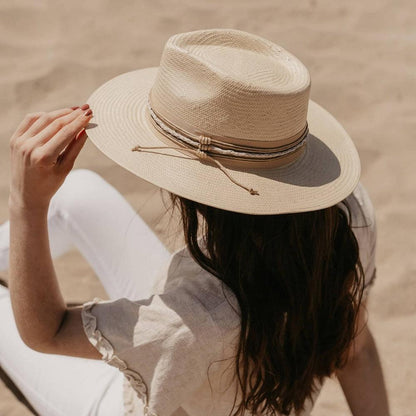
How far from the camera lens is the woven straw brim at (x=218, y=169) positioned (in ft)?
3.48

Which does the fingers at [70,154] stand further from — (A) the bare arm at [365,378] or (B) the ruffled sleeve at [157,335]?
(A) the bare arm at [365,378]

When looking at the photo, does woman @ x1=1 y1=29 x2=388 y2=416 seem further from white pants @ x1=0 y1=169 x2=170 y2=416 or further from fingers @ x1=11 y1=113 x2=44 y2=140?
white pants @ x1=0 y1=169 x2=170 y2=416

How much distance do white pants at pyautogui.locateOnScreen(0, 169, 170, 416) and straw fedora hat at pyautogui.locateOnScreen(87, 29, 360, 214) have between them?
63cm

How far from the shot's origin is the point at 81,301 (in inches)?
89.2

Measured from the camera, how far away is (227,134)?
1106 mm

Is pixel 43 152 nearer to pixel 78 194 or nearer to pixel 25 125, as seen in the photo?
pixel 25 125

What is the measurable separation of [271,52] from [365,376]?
82cm

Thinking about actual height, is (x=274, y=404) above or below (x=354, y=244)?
below

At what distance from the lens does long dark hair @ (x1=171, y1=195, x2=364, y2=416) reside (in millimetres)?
1106

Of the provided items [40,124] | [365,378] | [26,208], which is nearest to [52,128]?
[40,124]

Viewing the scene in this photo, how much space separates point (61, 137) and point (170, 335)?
0.39 m

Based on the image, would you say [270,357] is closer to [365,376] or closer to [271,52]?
[365,376]

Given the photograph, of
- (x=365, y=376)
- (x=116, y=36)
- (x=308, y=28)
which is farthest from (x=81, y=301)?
(x=308, y=28)

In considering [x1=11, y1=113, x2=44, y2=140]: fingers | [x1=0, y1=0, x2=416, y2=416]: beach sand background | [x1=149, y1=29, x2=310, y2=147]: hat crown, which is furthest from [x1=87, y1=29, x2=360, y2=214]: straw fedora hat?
[x1=0, y1=0, x2=416, y2=416]: beach sand background
